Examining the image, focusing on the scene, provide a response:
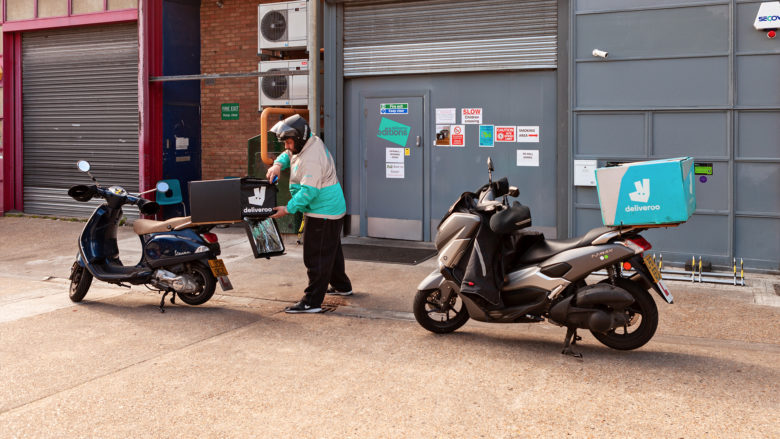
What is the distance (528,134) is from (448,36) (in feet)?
5.67

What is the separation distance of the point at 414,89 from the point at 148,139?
4756 mm

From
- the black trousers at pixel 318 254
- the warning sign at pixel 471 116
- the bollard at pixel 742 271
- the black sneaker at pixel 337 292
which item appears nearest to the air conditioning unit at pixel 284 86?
the warning sign at pixel 471 116

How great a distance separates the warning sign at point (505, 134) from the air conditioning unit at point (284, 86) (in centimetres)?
298

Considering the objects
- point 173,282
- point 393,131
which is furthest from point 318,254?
point 393,131

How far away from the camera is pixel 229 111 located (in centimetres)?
1349

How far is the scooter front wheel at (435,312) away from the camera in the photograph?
247 inches

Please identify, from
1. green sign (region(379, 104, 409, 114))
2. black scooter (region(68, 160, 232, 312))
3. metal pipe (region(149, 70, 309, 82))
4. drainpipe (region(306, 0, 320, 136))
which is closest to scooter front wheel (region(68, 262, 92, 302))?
black scooter (region(68, 160, 232, 312))

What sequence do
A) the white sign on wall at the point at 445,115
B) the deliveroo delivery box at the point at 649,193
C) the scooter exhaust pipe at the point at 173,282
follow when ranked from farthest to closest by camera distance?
the white sign on wall at the point at 445,115
the scooter exhaust pipe at the point at 173,282
the deliveroo delivery box at the point at 649,193

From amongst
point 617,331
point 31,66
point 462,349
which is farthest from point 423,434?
point 31,66

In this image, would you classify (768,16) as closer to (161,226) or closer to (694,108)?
(694,108)

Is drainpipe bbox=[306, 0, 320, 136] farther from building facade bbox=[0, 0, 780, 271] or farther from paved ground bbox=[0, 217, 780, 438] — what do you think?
paved ground bbox=[0, 217, 780, 438]

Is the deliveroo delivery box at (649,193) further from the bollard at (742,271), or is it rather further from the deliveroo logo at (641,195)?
the bollard at (742,271)

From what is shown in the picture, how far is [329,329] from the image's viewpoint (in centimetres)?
657

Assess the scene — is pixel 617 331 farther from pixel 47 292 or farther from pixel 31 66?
pixel 31 66
